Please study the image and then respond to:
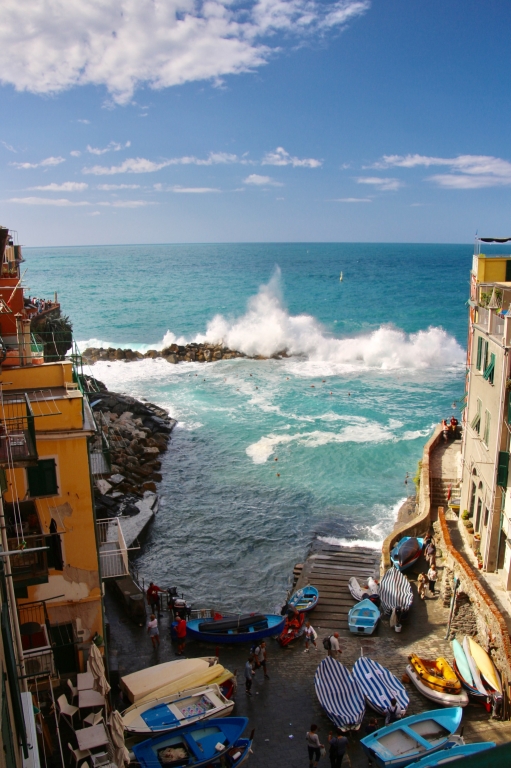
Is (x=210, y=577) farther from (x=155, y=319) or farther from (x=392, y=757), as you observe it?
(x=155, y=319)

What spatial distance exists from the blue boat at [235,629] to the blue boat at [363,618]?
2.13m

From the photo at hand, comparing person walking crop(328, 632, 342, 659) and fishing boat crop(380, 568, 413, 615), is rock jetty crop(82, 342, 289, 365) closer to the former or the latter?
fishing boat crop(380, 568, 413, 615)

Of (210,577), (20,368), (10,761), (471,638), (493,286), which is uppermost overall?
(493,286)

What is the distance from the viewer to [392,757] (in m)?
Answer: 12.6

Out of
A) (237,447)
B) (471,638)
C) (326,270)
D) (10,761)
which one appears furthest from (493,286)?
(326,270)

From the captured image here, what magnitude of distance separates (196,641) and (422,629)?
643 centimetres

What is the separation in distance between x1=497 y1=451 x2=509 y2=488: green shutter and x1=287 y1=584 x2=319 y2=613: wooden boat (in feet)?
22.1

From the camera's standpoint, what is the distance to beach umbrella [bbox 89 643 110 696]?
13141 mm

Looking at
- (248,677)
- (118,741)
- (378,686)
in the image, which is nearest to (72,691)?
(118,741)

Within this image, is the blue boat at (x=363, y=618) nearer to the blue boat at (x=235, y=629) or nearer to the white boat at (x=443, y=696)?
the blue boat at (x=235, y=629)

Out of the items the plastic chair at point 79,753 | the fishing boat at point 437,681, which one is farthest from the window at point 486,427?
the plastic chair at point 79,753

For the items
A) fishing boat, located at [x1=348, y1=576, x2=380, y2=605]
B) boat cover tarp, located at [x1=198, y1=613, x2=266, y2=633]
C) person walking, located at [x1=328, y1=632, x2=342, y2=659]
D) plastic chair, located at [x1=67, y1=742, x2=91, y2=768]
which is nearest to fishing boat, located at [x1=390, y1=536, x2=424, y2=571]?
fishing boat, located at [x1=348, y1=576, x2=380, y2=605]

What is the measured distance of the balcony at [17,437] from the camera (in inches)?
374

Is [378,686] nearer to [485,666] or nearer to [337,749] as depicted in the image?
[337,749]
